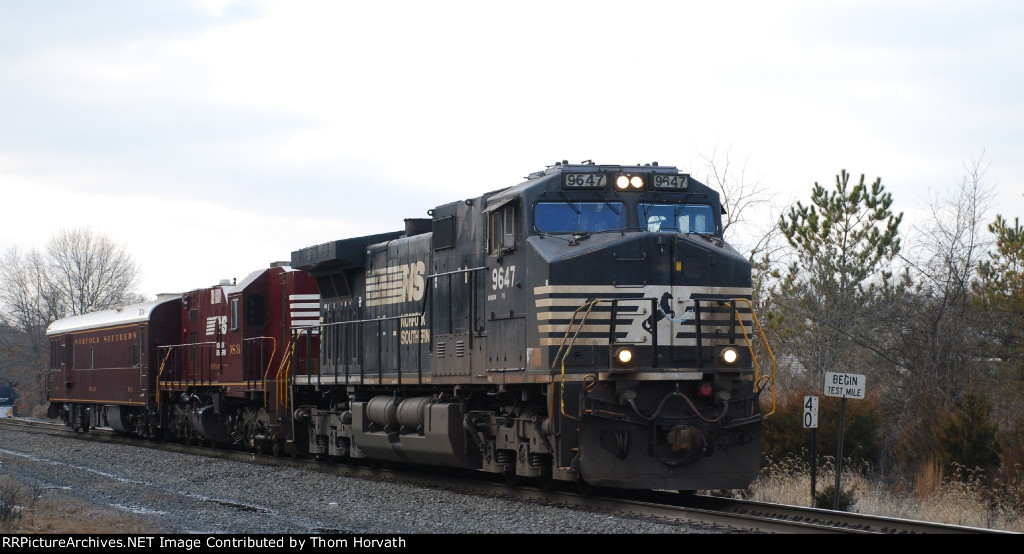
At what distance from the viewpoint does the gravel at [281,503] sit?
35.2ft

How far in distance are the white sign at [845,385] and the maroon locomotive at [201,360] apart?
9.41 meters

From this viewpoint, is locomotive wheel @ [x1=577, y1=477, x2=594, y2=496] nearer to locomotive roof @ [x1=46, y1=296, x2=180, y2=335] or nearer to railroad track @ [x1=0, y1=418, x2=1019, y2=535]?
railroad track @ [x1=0, y1=418, x2=1019, y2=535]

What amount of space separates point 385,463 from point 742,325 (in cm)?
853

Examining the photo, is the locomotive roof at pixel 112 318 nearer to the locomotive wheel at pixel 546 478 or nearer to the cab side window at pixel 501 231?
the cab side window at pixel 501 231

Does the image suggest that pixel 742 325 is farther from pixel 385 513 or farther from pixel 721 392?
pixel 385 513

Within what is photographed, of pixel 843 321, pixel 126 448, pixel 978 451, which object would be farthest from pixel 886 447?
pixel 126 448

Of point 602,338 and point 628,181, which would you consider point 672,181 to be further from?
point 602,338

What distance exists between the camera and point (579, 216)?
43.1ft

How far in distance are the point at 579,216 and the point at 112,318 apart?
2052 cm

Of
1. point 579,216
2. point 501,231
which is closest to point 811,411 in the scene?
point 579,216

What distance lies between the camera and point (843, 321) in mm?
24984

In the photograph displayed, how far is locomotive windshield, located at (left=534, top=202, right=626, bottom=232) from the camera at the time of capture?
42.9 feet

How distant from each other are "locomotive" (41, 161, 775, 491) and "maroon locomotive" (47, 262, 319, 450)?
119 inches

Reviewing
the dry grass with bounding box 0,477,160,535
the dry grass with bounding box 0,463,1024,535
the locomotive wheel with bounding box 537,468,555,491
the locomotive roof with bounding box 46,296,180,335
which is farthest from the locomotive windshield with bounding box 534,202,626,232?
the locomotive roof with bounding box 46,296,180,335
